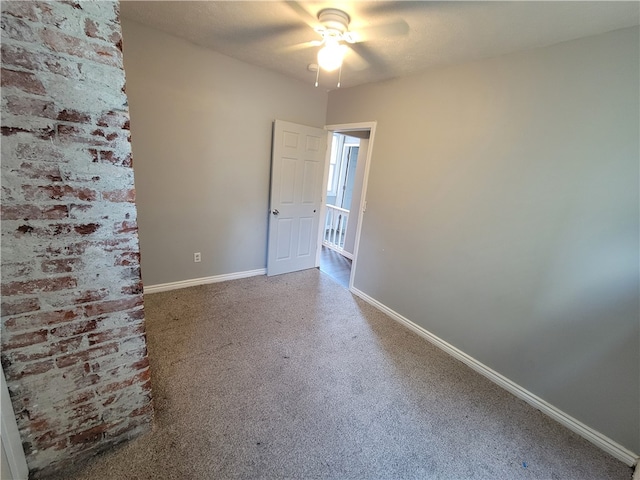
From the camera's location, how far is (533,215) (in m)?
1.74

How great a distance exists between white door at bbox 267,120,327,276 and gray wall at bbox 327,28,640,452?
1042mm

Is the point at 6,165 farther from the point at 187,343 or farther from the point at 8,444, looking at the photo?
the point at 187,343

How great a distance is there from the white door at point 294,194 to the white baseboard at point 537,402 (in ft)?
5.20

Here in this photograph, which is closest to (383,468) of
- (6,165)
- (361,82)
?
(6,165)

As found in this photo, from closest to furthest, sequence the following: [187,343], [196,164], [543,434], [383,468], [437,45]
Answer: [383,468] → [543,434] → [437,45] → [187,343] → [196,164]

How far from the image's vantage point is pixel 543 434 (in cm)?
160

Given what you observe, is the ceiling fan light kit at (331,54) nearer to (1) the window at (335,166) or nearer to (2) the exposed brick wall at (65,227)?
(2) the exposed brick wall at (65,227)

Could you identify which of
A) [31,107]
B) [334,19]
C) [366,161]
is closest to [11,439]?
[31,107]

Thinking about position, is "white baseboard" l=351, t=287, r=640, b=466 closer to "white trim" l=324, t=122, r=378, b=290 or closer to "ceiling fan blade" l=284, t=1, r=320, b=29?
"white trim" l=324, t=122, r=378, b=290

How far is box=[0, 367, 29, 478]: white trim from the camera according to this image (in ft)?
3.04

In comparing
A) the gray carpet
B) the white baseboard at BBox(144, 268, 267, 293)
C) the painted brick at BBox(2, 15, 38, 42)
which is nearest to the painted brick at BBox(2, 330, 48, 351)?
the gray carpet

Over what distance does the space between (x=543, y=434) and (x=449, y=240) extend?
4.45 feet

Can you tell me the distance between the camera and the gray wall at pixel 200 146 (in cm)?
227

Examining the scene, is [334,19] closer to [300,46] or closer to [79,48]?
[300,46]
